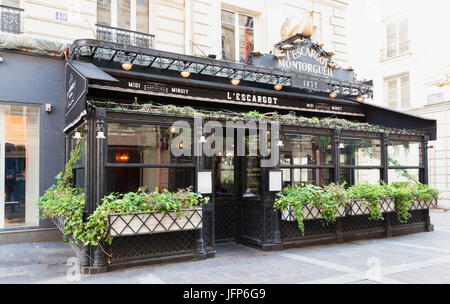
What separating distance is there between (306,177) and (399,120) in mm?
4010

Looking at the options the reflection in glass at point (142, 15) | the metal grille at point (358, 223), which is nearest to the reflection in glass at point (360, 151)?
the metal grille at point (358, 223)

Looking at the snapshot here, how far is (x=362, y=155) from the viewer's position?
11.6 m

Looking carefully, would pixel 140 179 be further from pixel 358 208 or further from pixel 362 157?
pixel 362 157

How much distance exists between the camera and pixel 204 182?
7785mm

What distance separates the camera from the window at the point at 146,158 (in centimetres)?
805

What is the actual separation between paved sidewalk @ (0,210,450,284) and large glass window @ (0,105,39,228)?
929 mm

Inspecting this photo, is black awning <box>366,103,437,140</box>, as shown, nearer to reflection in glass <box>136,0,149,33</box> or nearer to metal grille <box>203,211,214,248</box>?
metal grille <box>203,211,214,248</box>

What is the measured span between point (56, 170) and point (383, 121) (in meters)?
10.6

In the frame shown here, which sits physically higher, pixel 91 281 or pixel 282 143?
pixel 282 143

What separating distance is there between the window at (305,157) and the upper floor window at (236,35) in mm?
3872

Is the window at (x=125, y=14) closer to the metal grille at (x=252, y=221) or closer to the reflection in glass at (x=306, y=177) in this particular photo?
the reflection in glass at (x=306, y=177)

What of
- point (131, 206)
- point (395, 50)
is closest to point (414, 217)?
point (131, 206)
